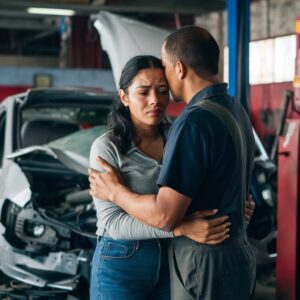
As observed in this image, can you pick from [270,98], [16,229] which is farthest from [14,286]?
[270,98]

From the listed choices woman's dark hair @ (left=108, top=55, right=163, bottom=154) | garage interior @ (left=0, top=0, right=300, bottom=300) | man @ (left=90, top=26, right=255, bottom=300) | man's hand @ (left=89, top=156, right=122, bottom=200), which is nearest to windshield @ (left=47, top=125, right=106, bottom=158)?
garage interior @ (left=0, top=0, right=300, bottom=300)

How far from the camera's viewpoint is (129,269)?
247cm

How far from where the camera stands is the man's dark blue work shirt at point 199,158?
222 centimetres

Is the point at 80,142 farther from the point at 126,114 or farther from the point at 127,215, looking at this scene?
the point at 127,215

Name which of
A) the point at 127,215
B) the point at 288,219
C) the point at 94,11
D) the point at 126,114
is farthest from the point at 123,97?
the point at 94,11

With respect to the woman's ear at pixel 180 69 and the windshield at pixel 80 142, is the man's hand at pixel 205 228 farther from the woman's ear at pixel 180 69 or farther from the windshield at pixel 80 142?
the windshield at pixel 80 142

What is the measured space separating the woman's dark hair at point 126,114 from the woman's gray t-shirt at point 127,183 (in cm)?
2

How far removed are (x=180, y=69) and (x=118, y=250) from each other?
65 centimetres

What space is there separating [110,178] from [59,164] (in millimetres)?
2866

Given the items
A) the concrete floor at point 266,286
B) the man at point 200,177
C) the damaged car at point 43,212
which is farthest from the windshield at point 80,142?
the man at point 200,177

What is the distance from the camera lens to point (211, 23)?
13695 mm

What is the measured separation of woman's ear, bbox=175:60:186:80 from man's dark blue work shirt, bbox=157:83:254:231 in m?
0.11

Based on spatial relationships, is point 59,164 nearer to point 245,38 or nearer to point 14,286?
point 14,286

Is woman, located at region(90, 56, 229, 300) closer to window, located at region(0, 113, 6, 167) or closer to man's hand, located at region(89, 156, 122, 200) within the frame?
man's hand, located at region(89, 156, 122, 200)
